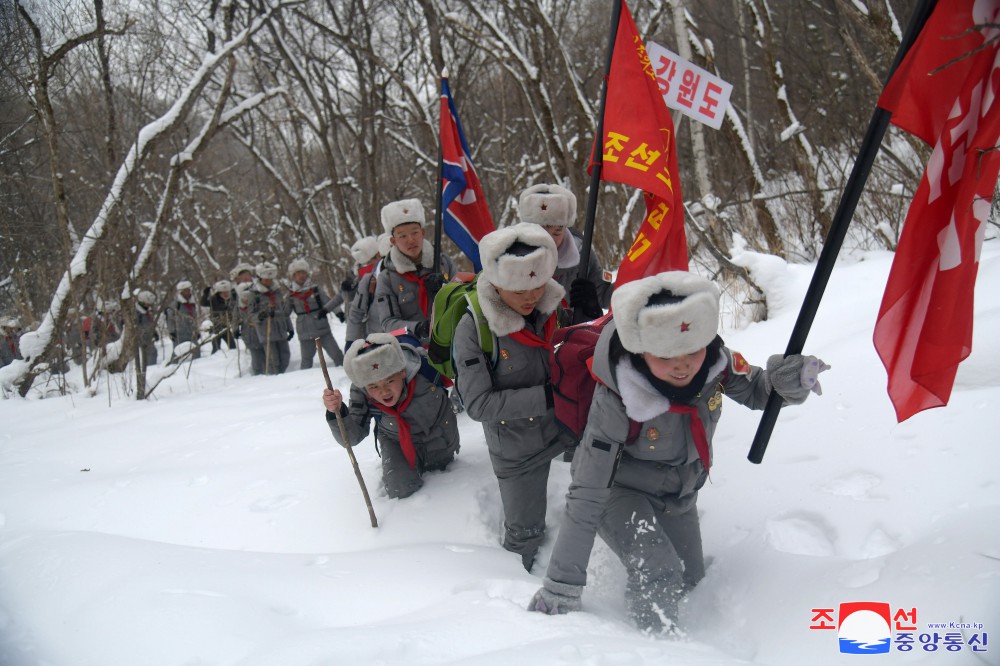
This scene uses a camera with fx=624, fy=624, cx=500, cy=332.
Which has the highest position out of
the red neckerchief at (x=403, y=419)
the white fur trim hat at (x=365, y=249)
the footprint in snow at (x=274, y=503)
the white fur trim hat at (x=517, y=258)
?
the white fur trim hat at (x=365, y=249)

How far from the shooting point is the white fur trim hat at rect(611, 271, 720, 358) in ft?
7.09

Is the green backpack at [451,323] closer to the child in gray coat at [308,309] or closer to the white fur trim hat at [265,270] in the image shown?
the child in gray coat at [308,309]

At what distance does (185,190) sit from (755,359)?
52.3ft

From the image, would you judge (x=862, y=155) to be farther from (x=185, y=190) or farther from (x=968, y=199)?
(x=185, y=190)

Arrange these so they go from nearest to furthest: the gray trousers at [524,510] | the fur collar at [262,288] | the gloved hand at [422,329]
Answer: the gray trousers at [524,510], the gloved hand at [422,329], the fur collar at [262,288]

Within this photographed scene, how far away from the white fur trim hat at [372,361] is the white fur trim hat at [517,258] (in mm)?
902

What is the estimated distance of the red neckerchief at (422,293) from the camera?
16.0 ft

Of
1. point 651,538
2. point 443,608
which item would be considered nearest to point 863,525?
point 651,538

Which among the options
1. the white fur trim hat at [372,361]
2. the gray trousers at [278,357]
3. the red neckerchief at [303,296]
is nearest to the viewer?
the white fur trim hat at [372,361]

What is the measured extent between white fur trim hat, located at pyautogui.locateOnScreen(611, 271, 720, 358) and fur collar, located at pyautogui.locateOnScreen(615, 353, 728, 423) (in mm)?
124

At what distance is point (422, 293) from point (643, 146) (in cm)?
210

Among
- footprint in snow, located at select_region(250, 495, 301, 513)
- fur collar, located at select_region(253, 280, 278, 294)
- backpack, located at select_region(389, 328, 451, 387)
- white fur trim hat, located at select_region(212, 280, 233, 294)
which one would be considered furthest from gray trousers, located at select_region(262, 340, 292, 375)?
backpack, located at select_region(389, 328, 451, 387)

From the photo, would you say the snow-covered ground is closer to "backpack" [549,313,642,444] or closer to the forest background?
"backpack" [549,313,642,444]

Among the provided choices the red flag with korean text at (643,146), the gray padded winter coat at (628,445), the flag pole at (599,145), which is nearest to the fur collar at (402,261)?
the flag pole at (599,145)
